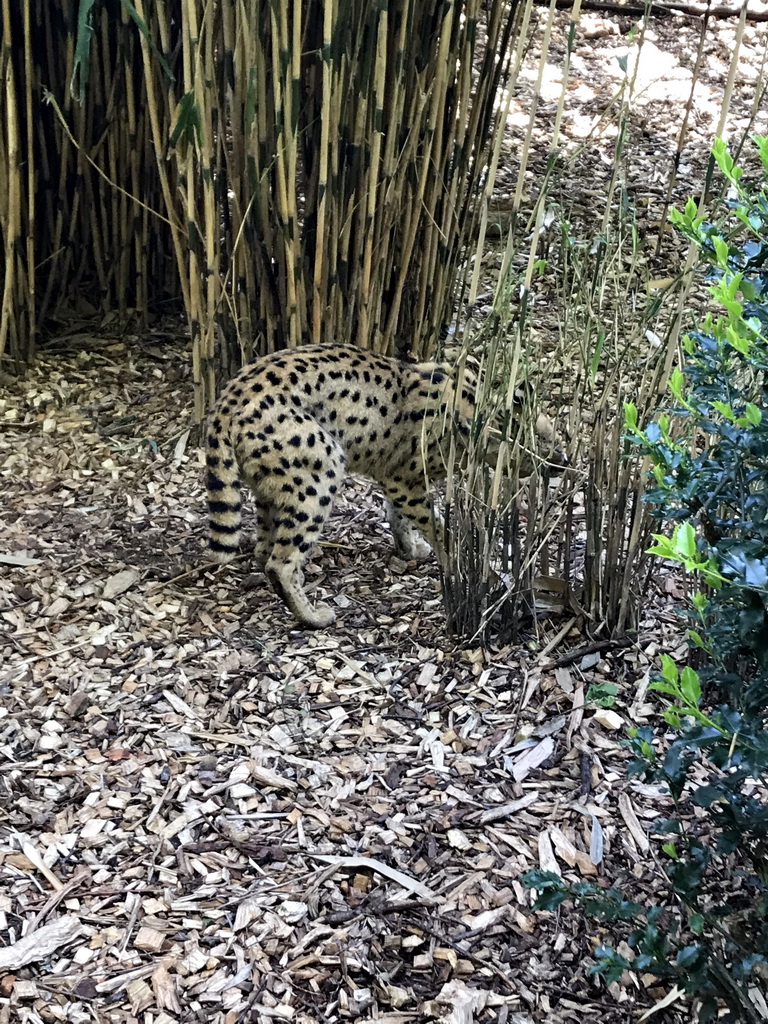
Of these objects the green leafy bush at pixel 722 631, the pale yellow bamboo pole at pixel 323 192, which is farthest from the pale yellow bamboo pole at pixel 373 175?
the green leafy bush at pixel 722 631

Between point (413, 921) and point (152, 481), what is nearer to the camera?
point (413, 921)

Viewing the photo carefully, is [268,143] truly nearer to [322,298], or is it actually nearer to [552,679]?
[322,298]

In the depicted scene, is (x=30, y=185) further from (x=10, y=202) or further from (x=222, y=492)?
(x=222, y=492)

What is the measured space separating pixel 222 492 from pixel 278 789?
0.93m

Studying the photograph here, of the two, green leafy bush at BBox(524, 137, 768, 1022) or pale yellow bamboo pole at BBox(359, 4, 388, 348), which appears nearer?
green leafy bush at BBox(524, 137, 768, 1022)

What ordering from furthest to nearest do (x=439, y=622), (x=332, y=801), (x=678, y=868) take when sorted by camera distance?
(x=439, y=622) → (x=332, y=801) → (x=678, y=868)

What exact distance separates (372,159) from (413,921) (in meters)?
2.35

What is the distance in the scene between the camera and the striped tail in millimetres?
3080

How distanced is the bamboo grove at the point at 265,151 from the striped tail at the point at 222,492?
76 centimetres

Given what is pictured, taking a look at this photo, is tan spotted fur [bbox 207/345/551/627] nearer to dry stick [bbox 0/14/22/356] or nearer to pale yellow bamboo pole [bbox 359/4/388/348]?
pale yellow bamboo pole [bbox 359/4/388/348]

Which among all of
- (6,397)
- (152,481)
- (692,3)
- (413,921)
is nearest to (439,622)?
(413,921)

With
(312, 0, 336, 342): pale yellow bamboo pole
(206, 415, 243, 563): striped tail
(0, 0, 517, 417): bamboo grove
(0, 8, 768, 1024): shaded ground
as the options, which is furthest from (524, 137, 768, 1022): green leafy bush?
(0, 0, 517, 417): bamboo grove

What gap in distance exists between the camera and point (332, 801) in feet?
8.26

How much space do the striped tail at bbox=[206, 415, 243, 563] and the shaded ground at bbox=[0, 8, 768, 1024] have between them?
19 cm
